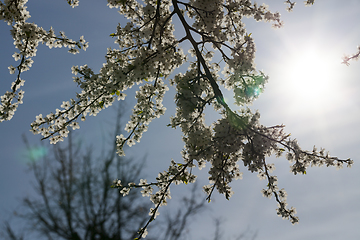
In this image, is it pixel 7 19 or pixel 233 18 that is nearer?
pixel 7 19

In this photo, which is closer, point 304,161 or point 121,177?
point 304,161

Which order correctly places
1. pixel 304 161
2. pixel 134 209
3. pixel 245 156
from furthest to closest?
pixel 134 209, pixel 304 161, pixel 245 156

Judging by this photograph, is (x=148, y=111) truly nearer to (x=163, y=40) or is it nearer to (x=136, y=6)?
(x=163, y=40)

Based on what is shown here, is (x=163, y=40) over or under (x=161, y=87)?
over

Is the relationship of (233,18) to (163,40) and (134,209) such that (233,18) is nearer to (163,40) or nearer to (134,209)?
(163,40)

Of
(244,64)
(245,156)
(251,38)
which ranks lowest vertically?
(245,156)

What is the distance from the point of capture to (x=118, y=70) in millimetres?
3918

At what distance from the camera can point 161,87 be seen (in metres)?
5.24

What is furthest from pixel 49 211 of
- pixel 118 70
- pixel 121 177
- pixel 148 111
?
pixel 118 70

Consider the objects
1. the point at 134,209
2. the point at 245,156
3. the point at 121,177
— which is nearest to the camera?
the point at 245,156

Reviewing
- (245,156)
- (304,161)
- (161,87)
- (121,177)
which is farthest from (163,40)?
(121,177)

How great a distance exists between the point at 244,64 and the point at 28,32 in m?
4.24

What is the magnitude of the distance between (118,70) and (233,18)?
3261 millimetres

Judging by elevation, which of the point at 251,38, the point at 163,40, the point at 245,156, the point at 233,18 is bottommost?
the point at 245,156
